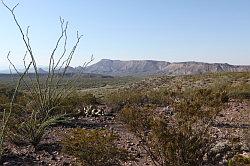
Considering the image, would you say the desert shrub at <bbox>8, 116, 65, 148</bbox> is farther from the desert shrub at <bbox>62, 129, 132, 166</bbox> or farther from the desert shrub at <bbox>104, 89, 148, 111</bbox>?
the desert shrub at <bbox>104, 89, 148, 111</bbox>

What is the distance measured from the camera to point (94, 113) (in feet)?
49.1

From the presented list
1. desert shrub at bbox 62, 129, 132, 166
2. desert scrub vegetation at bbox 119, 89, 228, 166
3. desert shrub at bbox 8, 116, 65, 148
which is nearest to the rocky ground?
desert shrub at bbox 8, 116, 65, 148

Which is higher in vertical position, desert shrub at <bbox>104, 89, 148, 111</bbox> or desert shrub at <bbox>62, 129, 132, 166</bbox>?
desert shrub at <bbox>62, 129, 132, 166</bbox>

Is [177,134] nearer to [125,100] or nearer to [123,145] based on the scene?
[123,145]

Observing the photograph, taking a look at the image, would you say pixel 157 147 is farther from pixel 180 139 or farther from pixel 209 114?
pixel 209 114

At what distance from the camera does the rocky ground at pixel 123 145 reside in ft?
27.3

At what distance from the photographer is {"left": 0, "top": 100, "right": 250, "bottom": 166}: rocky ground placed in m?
8.32

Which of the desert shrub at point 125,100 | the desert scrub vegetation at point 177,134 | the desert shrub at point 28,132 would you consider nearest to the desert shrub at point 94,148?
the desert scrub vegetation at point 177,134

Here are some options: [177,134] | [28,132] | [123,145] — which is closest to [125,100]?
[123,145]

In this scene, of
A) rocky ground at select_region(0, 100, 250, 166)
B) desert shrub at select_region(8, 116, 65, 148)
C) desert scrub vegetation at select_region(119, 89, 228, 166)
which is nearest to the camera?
desert scrub vegetation at select_region(119, 89, 228, 166)

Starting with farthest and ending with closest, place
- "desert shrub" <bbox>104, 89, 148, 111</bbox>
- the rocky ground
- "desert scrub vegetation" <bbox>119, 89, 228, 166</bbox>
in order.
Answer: "desert shrub" <bbox>104, 89, 148, 111</bbox> < the rocky ground < "desert scrub vegetation" <bbox>119, 89, 228, 166</bbox>

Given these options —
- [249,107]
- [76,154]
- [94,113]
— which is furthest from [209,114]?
[249,107]

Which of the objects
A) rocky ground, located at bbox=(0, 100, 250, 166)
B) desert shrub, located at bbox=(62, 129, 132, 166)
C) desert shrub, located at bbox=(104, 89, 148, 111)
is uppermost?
desert shrub, located at bbox=(62, 129, 132, 166)

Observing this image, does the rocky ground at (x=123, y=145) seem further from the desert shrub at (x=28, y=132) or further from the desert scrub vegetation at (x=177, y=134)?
the desert scrub vegetation at (x=177, y=134)
